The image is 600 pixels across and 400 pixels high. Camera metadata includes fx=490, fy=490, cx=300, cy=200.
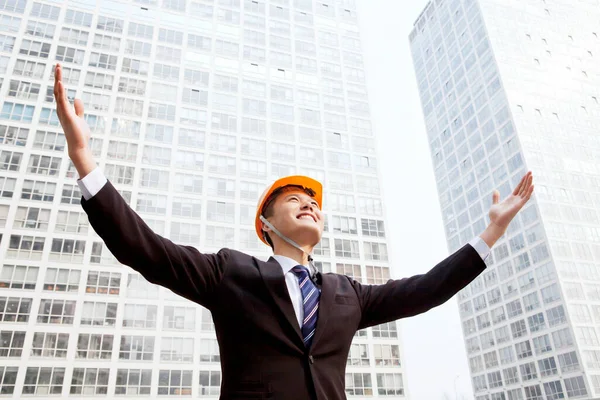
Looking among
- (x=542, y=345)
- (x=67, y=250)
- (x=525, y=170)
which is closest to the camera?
(x=67, y=250)

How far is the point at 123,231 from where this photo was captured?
80.8 inches

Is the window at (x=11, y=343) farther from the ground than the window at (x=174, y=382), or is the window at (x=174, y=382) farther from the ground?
the window at (x=11, y=343)

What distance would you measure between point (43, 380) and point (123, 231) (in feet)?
120

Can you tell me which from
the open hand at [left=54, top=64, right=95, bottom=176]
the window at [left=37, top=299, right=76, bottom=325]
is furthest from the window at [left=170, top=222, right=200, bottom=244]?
the open hand at [left=54, top=64, right=95, bottom=176]

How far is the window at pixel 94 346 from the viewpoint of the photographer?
34250 mm

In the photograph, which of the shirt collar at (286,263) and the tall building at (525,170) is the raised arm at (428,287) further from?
the tall building at (525,170)

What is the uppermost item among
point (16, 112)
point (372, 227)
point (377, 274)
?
point (16, 112)

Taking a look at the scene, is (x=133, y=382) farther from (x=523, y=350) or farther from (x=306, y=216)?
(x=523, y=350)

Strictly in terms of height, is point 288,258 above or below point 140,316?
below

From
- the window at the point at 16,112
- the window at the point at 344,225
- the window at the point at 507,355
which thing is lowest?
the window at the point at 507,355

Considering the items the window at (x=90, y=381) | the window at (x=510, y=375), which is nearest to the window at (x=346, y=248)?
the window at (x=90, y=381)

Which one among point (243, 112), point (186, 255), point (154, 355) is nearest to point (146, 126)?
point (243, 112)

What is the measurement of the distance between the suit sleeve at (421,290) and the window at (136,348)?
118 ft

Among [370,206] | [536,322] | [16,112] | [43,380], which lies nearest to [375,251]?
[370,206]
